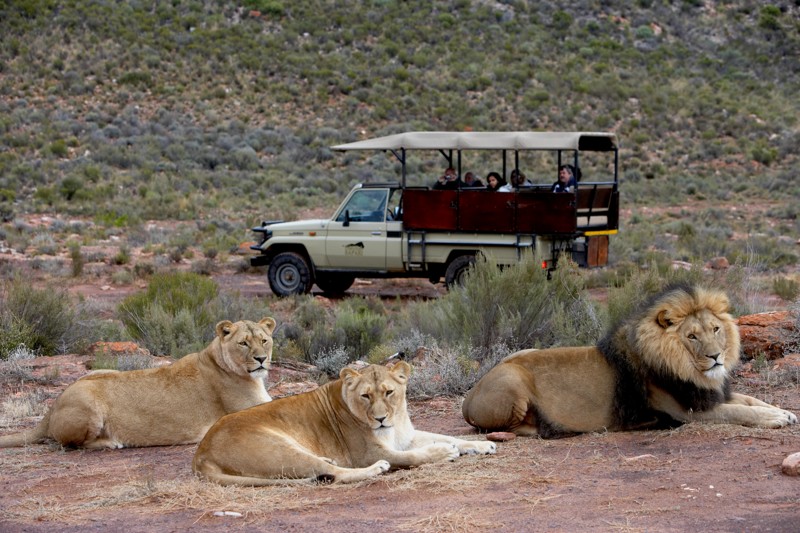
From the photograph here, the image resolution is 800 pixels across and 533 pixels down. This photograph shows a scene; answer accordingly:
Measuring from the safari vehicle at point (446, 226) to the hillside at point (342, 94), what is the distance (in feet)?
42.5

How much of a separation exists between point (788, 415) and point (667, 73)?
5234cm

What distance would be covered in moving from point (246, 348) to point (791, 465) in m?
4.08

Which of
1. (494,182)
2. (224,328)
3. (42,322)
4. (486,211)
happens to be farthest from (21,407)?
(494,182)

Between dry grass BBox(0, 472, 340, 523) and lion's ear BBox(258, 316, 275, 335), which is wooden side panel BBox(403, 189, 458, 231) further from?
dry grass BBox(0, 472, 340, 523)

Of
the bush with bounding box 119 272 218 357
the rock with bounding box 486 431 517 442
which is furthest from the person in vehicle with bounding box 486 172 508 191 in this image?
the rock with bounding box 486 431 517 442

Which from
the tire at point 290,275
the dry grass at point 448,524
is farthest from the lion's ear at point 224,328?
the tire at point 290,275

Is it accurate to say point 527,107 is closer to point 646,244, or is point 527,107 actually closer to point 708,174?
point 708,174

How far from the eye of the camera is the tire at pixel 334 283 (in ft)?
68.9

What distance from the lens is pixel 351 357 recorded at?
13.3 meters

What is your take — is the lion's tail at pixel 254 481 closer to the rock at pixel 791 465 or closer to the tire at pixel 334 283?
the rock at pixel 791 465

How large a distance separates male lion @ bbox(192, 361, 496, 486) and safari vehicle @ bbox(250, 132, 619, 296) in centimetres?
1095

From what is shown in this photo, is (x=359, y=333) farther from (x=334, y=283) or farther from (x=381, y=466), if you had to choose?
(x=334, y=283)

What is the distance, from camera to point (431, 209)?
62.8ft

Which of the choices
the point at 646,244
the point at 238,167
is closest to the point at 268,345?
the point at 646,244
